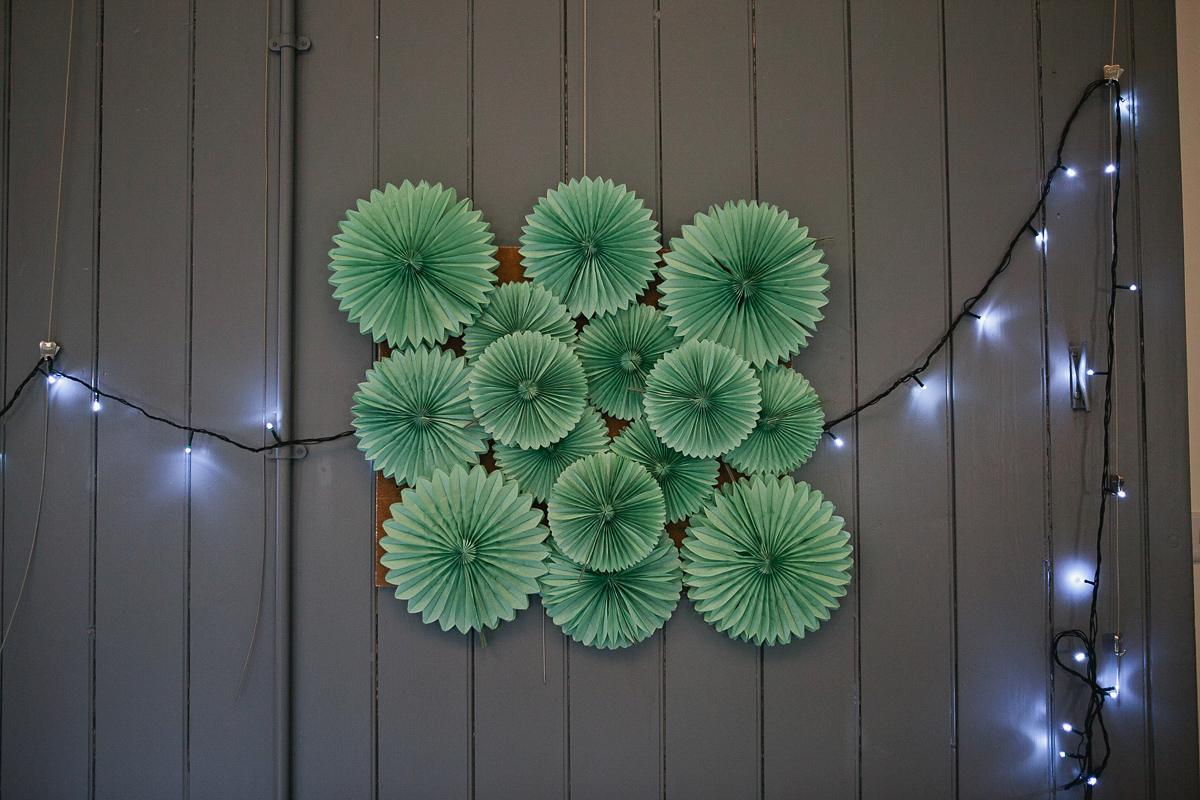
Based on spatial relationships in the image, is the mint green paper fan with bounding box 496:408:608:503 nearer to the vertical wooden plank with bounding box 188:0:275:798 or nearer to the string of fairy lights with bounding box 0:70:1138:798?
the string of fairy lights with bounding box 0:70:1138:798

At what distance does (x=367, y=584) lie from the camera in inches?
46.3

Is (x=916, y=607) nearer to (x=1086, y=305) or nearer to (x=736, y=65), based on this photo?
(x=1086, y=305)

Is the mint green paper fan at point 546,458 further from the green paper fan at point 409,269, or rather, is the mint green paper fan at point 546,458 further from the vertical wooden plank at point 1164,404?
the vertical wooden plank at point 1164,404

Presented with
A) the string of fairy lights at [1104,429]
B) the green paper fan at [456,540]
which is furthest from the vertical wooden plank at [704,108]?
the green paper fan at [456,540]

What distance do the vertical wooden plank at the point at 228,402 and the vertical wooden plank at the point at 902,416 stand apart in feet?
3.51

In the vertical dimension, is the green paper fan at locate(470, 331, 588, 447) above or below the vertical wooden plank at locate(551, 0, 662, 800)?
below

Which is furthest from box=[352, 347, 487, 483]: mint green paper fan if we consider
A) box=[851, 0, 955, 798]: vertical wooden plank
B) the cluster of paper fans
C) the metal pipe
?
box=[851, 0, 955, 798]: vertical wooden plank

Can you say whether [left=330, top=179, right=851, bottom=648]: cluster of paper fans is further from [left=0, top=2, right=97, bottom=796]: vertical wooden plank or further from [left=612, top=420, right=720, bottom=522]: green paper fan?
[left=0, top=2, right=97, bottom=796]: vertical wooden plank

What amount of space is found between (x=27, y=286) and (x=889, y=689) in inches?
66.5

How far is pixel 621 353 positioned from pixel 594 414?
0.38 ft

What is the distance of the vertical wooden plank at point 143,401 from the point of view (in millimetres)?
1167

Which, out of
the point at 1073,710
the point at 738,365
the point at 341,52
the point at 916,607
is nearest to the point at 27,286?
the point at 341,52

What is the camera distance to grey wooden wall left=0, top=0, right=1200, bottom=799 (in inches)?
46.1

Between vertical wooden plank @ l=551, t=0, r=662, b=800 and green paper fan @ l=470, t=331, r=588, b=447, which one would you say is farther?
vertical wooden plank @ l=551, t=0, r=662, b=800
